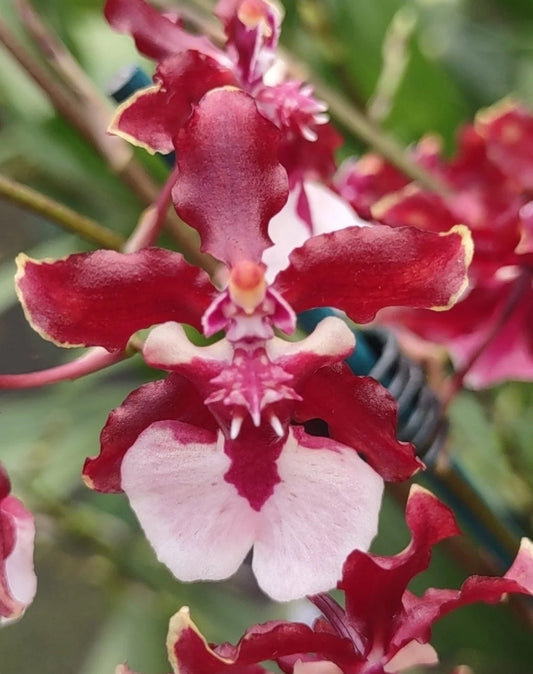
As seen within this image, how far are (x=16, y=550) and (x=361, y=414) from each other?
0.39 feet

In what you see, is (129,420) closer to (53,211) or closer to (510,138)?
(53,211)

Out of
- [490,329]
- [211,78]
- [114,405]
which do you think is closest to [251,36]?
[211,78]

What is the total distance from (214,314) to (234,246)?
0.02m

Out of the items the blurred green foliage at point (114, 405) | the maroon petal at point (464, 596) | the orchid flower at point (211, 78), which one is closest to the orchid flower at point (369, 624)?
the maroon petal at point (464, 596)

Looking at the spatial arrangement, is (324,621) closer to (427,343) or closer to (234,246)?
(234,246)

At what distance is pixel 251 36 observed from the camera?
322 millimetres

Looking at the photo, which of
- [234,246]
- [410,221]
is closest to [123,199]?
[410,221]

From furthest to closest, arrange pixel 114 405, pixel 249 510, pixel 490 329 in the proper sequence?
pixel 114 405
pixel 490 329
pixel 249 510

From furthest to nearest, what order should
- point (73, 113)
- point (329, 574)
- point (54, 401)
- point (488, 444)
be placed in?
point (54, 401) < point (488, 444) < point (73, 113) < point (329, 574)

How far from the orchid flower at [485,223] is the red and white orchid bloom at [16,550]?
0.22 metres

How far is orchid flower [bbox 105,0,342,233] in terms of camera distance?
0.30 metres

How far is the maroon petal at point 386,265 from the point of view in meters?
0.28

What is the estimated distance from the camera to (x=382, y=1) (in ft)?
2.56

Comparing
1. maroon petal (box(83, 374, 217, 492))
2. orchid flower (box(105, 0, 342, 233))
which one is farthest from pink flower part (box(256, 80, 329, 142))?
maroon petal (box(83, 374, 217, 492))
